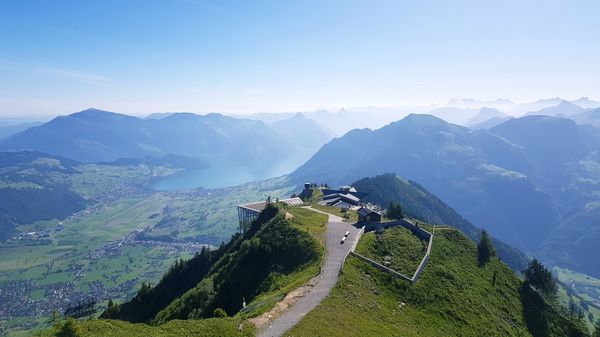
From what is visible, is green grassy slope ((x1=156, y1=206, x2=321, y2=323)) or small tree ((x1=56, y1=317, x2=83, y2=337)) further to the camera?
green grassy slope ((x1=156, y1=206, x2=321, y2=323))

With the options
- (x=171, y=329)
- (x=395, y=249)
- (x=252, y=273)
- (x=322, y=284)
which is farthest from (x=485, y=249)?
(x=171, y=329)

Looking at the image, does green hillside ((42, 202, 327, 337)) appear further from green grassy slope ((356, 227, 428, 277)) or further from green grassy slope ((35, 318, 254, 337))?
green grassy slope ((356, 227, 428, 277))

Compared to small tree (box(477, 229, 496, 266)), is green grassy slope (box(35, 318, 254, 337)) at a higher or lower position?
higher

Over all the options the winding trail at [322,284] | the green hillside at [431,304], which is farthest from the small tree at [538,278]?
the winding trail at [322,284]

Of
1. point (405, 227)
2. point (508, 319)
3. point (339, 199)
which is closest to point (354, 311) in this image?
point (508, 319)

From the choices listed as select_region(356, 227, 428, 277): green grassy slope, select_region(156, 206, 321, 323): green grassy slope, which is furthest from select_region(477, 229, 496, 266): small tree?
select_region(156, 206, 321, 323): green grassy slope

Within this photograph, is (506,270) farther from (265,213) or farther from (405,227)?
(265,213)

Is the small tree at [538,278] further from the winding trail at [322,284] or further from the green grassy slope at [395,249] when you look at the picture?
the winding trail at [322,284]

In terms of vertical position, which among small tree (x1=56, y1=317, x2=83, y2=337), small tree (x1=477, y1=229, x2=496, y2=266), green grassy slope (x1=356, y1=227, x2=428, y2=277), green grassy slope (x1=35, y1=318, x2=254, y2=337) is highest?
small tree (x1=56, y1=317, x2=83, y2=337)
